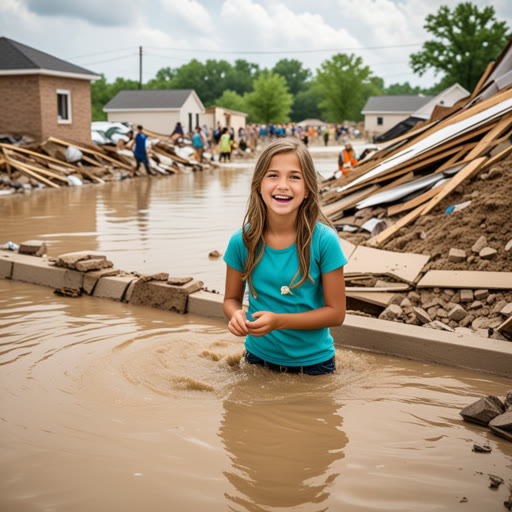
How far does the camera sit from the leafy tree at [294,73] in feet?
496

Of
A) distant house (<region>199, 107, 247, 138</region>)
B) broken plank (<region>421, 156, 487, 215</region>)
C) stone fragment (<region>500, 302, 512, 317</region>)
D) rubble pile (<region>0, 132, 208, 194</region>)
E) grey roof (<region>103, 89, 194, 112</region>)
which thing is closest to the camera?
stone fragment (<region>500, 302, 512, 317</region>)

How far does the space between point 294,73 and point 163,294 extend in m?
155

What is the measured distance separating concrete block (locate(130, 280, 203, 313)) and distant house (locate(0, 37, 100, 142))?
21006mm

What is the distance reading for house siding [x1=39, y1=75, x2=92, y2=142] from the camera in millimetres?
24609

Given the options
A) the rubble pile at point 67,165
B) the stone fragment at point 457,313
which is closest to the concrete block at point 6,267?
the stone fragment at point 457,313

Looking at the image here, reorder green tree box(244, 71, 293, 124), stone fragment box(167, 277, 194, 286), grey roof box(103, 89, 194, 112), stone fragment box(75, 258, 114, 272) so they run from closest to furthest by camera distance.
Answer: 1. stone fragment box(167, 277, 194, 286)
2. stone fragment box(75, 258, 114, 272)
3. grey roof box(103, 89, 194, 112)
4. green tree box(244, 71, 293, 124)

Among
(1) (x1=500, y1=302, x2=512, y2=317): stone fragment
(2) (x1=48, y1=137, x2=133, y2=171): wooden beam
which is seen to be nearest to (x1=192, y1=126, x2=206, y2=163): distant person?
(2) (x1=48, y1=137, x2=133, y2=171): wooden beam

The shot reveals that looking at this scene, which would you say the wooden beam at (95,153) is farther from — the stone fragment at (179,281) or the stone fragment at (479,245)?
the stone fragment at (479,245)

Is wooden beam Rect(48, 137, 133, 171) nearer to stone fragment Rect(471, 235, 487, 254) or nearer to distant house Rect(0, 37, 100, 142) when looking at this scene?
distant house Rect(0, 37, 100, 142)

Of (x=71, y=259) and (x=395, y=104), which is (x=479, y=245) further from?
(x=395, y=104)

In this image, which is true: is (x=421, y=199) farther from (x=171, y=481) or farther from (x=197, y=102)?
(x=197, y=102)

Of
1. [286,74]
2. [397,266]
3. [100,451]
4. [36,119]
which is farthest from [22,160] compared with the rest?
[286,74]

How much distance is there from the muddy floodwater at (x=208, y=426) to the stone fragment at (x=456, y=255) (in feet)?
5.70

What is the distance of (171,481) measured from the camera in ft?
8.39
